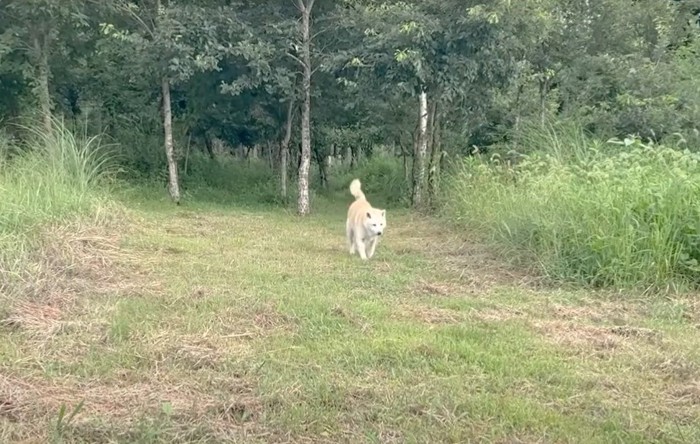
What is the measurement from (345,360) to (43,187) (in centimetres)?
482

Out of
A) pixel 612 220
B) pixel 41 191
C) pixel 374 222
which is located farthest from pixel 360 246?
pixel 41 191

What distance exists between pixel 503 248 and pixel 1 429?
527 centimetres

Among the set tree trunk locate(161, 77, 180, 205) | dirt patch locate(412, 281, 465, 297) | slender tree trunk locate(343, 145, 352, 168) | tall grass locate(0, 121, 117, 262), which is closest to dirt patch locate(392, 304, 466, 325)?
dirt patch locate(412, 281, 465, 297)

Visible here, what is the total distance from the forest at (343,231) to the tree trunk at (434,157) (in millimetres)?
53

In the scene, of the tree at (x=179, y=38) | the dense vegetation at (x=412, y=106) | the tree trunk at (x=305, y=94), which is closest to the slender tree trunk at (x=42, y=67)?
the dense vegetation at (x=412, y=106)

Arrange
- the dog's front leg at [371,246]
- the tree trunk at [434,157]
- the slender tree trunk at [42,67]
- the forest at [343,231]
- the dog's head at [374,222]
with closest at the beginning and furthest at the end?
the forest at [343,231]
the dog's head at [374,222]
the dog's front leg at [371,246]
the slender tree trunk at [42,67]
the tree trunk at [434,157]

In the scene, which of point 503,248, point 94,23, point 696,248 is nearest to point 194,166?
point 94,23

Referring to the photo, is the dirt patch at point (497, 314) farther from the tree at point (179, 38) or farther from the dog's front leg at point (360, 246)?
the tree at point (179, 38)

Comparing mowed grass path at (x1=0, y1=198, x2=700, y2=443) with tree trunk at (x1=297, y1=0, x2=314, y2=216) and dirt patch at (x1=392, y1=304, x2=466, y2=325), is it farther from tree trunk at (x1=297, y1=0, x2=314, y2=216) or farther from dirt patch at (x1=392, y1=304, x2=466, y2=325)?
tree trunk at (x1=297, y1=0, x2=314, y2=216)

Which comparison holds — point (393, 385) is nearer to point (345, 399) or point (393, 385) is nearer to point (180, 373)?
point (345, 399)

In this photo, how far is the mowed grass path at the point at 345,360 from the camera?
302cm

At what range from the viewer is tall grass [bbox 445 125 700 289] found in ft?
19.4

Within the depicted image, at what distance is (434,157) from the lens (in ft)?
44.3

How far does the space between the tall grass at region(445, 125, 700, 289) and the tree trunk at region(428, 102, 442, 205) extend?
4.22 metres
